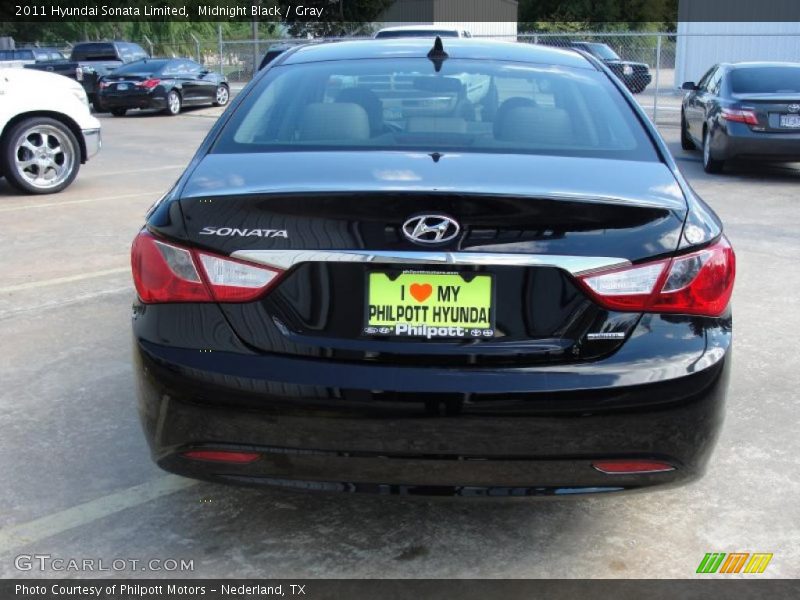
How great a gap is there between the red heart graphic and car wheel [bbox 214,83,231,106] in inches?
892

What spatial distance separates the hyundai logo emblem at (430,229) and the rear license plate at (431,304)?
0.31 ft

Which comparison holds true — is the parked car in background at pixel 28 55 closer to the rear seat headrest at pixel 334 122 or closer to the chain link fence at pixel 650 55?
A: the chain link fence at pixel 650 55

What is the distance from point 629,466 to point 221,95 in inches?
914

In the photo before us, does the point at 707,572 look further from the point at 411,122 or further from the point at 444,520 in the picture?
the point at 411,122

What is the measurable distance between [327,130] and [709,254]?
1415 mm

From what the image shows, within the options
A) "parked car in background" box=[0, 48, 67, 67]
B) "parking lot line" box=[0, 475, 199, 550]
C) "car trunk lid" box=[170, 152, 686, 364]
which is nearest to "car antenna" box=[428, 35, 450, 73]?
"car trunk lid" box=[170, 152, 686, 364]

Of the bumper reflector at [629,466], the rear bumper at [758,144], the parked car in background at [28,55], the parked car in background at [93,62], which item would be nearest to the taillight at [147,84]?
the parked car in background at [93,62]

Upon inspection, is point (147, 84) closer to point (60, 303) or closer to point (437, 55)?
point (60, 303)

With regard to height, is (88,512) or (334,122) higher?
(334,122)

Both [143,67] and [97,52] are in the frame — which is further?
[97,52]

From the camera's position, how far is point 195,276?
2.67 m
